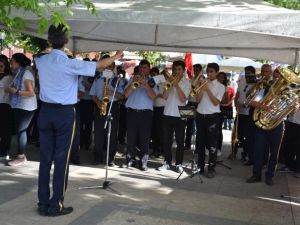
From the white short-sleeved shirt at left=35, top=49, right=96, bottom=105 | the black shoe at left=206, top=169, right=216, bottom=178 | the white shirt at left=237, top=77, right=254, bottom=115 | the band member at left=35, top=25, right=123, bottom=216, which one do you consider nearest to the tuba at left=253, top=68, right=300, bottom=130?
the black shoe at left=206, top=169, right=216, bottom=178

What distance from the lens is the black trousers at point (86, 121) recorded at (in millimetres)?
9312

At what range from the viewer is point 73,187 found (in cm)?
628

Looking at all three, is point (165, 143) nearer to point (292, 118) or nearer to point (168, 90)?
point (168, 90)

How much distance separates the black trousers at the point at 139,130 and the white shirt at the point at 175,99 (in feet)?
1.15

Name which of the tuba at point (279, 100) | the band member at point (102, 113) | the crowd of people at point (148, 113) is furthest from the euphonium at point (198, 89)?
the band member at point (102, 113)

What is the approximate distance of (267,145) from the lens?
24.2ft

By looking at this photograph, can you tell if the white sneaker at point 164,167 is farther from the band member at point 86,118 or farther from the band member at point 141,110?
the band member at point 86,118

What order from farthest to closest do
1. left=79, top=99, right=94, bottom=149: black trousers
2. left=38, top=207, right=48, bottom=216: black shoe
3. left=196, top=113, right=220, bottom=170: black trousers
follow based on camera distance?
1. left=79, top=99, right=94, bottom=149: black trousers
2. left=196, top=113, right=220, bottom=170: black trousers
3. left=38, top=207, right=48, bottom=216: black shoe

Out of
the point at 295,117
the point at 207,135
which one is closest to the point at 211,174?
the point at 207,135

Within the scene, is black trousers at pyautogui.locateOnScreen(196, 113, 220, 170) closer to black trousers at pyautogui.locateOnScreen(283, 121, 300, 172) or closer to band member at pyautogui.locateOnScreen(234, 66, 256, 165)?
band member at pyautogui.locateOnScreen(234, 66, 256, 165)

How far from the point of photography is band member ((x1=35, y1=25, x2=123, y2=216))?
15.6 ft

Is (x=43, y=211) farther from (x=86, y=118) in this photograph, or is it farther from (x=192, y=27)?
(x=86, y=118)

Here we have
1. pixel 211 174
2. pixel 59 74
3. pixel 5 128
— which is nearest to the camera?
pixel 59 74

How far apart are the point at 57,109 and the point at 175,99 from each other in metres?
3.22
